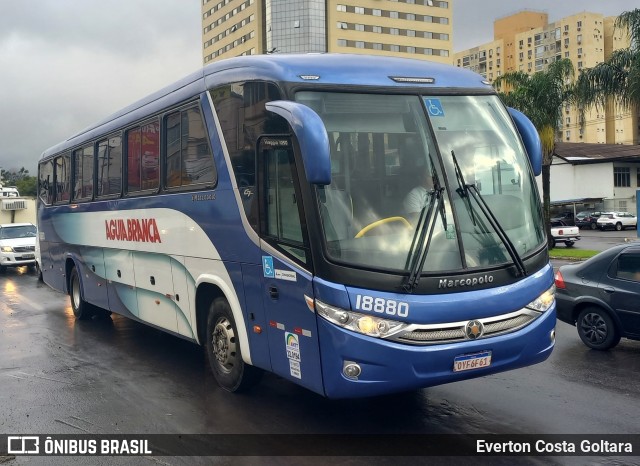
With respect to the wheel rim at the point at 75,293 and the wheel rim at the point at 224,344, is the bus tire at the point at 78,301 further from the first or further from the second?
the wheel rim at the point at 224,344

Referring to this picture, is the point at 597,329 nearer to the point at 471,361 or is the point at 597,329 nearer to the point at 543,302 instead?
the point at 543,302

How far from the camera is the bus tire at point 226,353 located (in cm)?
714

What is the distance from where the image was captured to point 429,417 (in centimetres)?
647

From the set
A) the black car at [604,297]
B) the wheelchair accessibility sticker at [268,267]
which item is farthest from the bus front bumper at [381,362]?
the black car at [604,297]

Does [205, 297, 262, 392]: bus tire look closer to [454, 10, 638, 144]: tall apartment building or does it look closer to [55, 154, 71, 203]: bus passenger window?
[55, 154, 71, 203]: bus passenger window

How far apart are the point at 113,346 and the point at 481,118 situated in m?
6.56

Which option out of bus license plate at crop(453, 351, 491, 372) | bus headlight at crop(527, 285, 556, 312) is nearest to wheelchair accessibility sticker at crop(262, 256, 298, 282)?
bus license plate at crop(453, 351, 491, 372)

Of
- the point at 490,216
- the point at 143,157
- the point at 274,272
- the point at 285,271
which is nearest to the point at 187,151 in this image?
the point at 143,157

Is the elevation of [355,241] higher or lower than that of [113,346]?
higher

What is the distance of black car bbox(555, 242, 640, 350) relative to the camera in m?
8.91

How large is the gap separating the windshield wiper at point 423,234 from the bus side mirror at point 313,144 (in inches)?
34.9

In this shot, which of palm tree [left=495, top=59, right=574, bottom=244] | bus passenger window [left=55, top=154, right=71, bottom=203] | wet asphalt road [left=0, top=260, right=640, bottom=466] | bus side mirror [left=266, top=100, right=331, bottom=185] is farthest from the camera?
palm tree [left=495, top=59, right=574, bottom=244]

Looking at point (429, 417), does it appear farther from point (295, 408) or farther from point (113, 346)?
point (113, 346)

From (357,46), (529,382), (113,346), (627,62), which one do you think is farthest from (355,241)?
(357,46)
